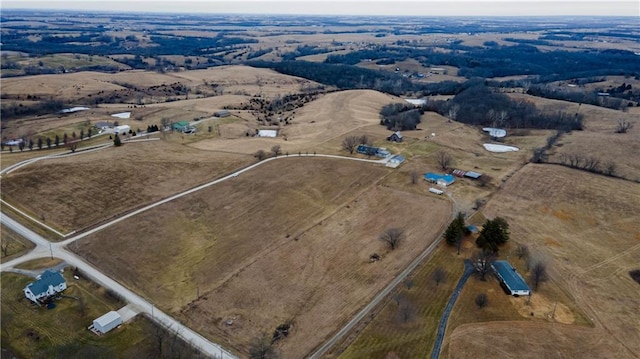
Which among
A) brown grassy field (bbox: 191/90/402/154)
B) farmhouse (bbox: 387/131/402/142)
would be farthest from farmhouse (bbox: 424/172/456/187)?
brown grassy field (bbox: 191/90/402/154)

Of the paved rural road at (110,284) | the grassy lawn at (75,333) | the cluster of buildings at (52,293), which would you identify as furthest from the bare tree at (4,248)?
the cluster of buildings at (52,293)

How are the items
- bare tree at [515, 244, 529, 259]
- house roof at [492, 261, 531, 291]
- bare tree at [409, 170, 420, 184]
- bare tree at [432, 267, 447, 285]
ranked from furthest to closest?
bare tree at [409, 170, 420, 184] → bare tree at [515, 244, 529, 259] → bare tree at [432, 267, 447, 285] → house roof at [492, 261, 531, 291]

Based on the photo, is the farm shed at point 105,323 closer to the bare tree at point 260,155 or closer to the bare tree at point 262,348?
the bare tree at point 262,348

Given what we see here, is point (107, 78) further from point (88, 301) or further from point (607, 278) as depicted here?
point (607, 278)

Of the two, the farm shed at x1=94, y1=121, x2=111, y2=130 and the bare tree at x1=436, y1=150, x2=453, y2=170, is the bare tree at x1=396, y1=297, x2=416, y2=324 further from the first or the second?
the farm shed at x1=94, y1=121, x2=111, y2=130

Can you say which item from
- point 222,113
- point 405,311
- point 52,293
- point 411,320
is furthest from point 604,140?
point 52,293

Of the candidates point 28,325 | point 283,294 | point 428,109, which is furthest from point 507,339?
point 428,109

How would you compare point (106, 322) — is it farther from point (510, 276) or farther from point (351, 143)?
point (351, 143)
